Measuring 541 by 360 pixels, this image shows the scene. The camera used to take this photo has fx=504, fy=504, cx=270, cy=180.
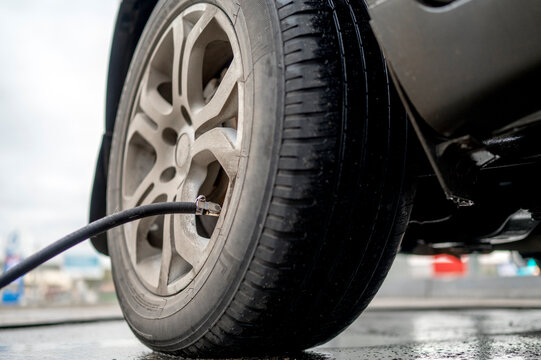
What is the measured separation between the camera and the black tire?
1.08 m

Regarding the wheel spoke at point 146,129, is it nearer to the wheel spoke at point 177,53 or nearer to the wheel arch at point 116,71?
the wheel spoke at point 177,53

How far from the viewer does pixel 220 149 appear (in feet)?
4.26

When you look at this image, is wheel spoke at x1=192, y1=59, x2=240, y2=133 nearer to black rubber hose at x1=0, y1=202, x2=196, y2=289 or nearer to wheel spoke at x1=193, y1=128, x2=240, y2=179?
wheel spoke at x1=193, y1=128, x2=240, y2=179

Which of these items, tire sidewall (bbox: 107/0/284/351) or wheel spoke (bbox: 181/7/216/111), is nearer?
tire sidewall (bbox: 107/0/284/351)

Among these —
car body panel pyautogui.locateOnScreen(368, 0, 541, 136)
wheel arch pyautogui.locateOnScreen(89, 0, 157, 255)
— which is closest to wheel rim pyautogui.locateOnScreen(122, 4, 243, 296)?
wheel arch pyautogui.locateOnScreen(89, 0, 157, 255)

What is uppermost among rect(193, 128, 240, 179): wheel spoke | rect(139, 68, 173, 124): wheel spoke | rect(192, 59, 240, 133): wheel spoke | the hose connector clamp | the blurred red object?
rect(139, 68, 173, 124): wheel spoke

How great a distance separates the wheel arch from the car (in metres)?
0.46

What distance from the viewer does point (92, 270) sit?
19.9 meters

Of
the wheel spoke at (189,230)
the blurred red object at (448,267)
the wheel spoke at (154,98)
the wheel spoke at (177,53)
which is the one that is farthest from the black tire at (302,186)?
the blurred red object at (448,267)

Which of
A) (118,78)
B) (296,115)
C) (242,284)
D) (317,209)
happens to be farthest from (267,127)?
(118,78)

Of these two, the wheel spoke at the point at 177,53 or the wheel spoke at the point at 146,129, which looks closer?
the wheel spoke at the point at 177,53

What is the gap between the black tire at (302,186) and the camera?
1.08m

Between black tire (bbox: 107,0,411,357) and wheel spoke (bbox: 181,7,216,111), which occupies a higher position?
wheel spoke (bbox: 181,7,216,111)

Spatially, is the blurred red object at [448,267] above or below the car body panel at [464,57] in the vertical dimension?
below
